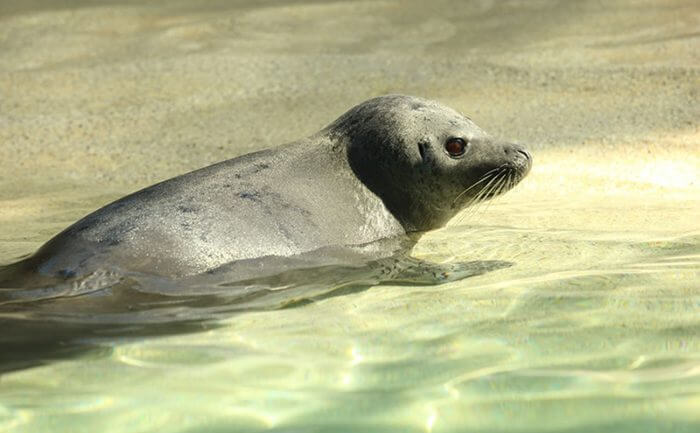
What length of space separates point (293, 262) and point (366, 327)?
0.75 m

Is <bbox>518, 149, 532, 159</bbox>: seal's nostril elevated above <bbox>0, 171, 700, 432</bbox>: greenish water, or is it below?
above

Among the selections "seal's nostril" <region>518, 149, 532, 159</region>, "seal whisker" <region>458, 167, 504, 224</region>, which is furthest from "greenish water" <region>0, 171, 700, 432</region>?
"seal's nostril" <region>518, 149, 532, 159</region>

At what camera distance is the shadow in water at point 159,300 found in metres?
3.35

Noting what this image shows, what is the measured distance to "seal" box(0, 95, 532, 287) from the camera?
3.92 metres

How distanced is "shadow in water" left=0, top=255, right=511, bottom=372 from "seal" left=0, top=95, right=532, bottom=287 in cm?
7

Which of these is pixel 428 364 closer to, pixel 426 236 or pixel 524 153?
pixel 426 236

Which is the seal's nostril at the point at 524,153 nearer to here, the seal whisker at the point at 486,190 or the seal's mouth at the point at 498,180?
the seal's mouth at the point at 498,180

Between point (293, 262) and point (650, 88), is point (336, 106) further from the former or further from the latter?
point (293, 262)

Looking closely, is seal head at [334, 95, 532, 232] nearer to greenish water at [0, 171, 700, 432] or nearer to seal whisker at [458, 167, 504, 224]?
seal whisker at [458, 167, 504, 224]

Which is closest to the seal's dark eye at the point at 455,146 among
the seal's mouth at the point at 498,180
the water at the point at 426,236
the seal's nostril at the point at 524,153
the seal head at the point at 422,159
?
the seal head at the point at 422,159

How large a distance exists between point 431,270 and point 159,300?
1.04 m

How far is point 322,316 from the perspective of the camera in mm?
3566

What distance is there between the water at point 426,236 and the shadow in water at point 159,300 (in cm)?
3

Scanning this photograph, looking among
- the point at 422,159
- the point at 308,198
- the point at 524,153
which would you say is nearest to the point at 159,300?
the point at 308,198
